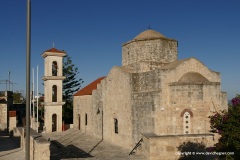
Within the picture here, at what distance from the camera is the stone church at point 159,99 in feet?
37.2

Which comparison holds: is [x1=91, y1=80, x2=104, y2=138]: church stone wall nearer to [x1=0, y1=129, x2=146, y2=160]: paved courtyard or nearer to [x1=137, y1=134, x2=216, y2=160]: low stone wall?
[x1=0, y1=129, x2=146, y2=160]: paved courtyard

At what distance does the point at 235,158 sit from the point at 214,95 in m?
6.66

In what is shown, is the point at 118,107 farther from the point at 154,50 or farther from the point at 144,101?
the point at 154,50

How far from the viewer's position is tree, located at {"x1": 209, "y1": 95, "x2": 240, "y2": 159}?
23.8 feet

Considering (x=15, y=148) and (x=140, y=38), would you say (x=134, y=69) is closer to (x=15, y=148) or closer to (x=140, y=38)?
(x=140, y=38)

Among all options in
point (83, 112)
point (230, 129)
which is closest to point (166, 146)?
point (230, 129)

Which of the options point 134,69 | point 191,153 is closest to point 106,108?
point 134,69

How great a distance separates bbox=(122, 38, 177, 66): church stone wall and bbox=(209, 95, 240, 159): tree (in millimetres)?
10168

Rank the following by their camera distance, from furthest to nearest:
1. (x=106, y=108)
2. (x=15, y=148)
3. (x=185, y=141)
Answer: (x=106, y=108) < (x=15, y=148) < (x=185, y=141)

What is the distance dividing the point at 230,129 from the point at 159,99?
597 cm

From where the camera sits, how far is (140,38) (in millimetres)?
18234

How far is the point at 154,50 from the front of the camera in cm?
1775

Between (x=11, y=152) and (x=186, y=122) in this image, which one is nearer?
(x=186, y=122)

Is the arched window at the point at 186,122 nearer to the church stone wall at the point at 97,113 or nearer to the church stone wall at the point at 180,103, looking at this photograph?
the church stone wall at the point at 180,103
